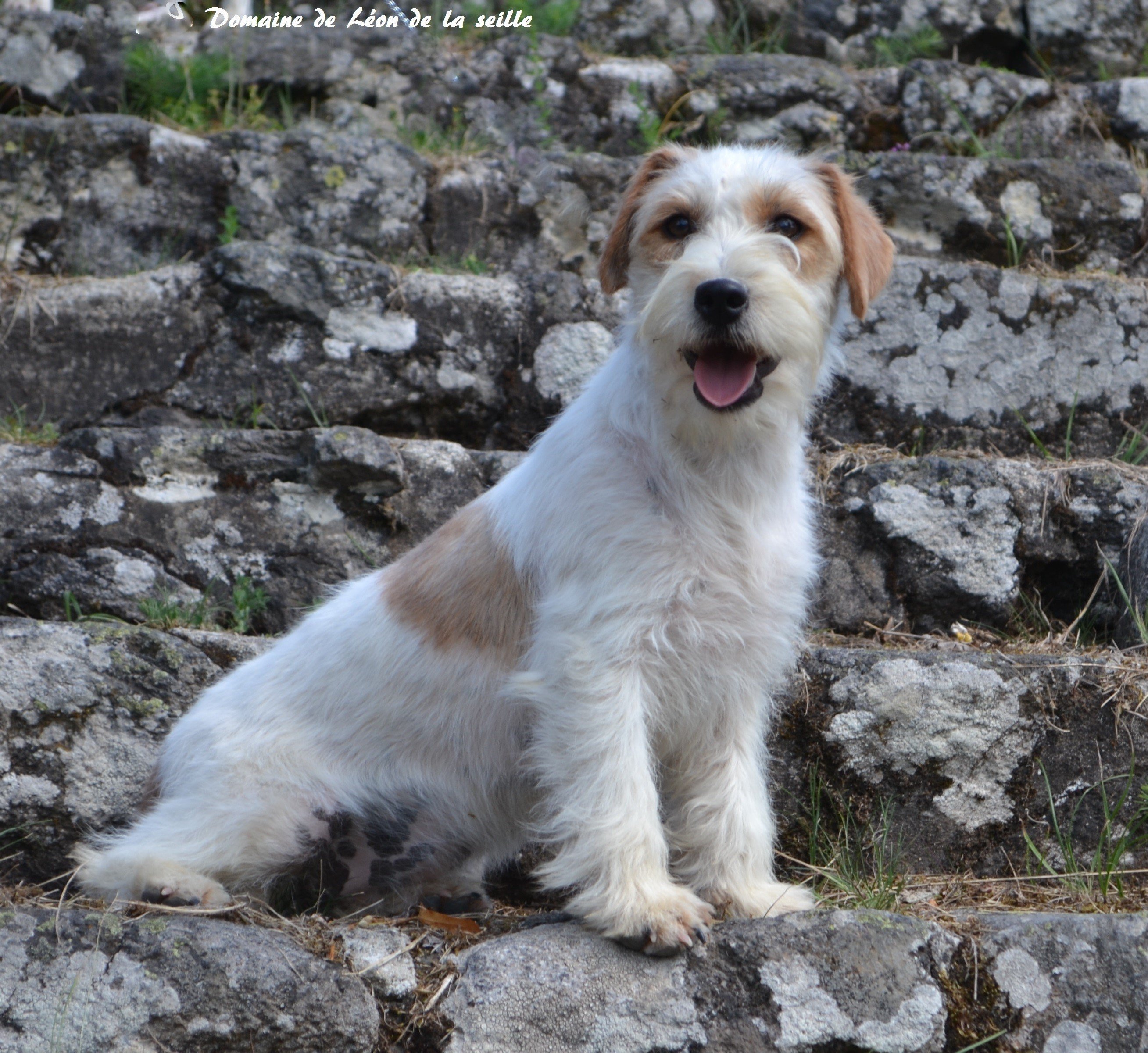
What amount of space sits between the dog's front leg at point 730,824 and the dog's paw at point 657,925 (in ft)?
1.19

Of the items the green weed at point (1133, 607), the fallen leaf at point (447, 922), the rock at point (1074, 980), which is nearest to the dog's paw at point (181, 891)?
the fallen leaf at point (447, 922)

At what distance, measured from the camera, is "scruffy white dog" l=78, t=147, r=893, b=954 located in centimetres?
265

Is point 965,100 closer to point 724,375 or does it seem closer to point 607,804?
point 724,375

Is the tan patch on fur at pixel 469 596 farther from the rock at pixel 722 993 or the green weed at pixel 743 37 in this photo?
the green weed at pixel 743 37

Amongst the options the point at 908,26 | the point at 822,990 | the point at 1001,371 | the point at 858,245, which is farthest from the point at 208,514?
the point at 908,26

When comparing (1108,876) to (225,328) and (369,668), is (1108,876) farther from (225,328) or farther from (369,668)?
(225,328)

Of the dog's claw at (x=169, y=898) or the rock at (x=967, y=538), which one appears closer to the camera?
the dog's claw at (x=169, y=898)

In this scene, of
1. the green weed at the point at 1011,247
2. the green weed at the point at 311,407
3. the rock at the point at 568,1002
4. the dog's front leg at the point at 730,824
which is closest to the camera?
the rock at the point at 568,1002

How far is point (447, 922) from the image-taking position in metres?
2.73

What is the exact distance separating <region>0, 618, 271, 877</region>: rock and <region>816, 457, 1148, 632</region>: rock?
7.21ft

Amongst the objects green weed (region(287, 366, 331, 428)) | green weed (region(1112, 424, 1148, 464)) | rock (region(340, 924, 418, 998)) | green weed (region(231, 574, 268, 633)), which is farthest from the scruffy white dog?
green weed (region(1112, 424, 1148, 464))

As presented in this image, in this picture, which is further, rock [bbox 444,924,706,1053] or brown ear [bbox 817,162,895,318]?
brown ear [bbox 817,162,895,318]

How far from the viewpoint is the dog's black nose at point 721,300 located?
2594mm

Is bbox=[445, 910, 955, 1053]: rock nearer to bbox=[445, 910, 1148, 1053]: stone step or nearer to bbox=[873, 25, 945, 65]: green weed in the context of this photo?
bbox=[445, 910, 1148, 1053]: stone step
